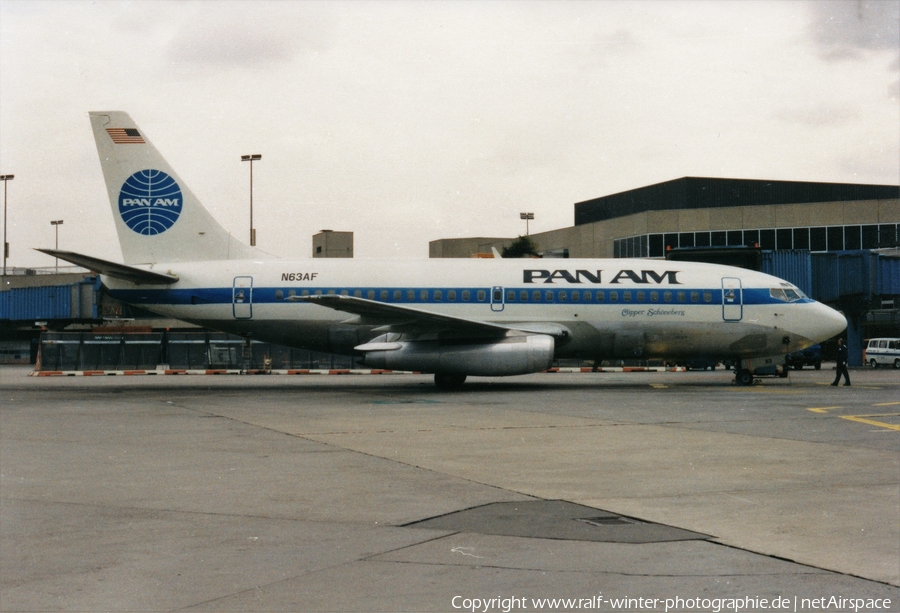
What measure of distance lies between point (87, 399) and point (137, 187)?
23.8ft

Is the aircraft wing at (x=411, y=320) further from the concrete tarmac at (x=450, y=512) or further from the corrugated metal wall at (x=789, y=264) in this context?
the corrugated metal wall at (x=789, y=264)

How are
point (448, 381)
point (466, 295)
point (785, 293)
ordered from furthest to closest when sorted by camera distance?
point (785, 293)
point (466, 295)
point (448, 381)

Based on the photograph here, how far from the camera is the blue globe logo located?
26.9m

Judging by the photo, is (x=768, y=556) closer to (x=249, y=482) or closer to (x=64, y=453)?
(x=249, y=482)

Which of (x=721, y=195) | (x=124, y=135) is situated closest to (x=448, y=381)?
(x=124, y=135)

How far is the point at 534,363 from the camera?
78.6ft

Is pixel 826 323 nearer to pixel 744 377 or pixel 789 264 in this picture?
pixel 744 377

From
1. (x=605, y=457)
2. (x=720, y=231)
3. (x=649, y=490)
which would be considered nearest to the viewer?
(x=649, y=490)

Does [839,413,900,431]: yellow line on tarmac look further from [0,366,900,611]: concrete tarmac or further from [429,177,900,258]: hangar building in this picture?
[429,177,900,258]: hangar building

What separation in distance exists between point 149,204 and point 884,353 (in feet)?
135

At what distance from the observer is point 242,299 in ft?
85.9

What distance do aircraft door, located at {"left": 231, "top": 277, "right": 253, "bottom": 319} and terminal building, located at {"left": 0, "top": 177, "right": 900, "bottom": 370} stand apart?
13002 mm

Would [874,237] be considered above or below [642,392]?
above

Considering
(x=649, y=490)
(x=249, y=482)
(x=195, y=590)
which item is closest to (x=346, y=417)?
A: (x=249, y=482)
